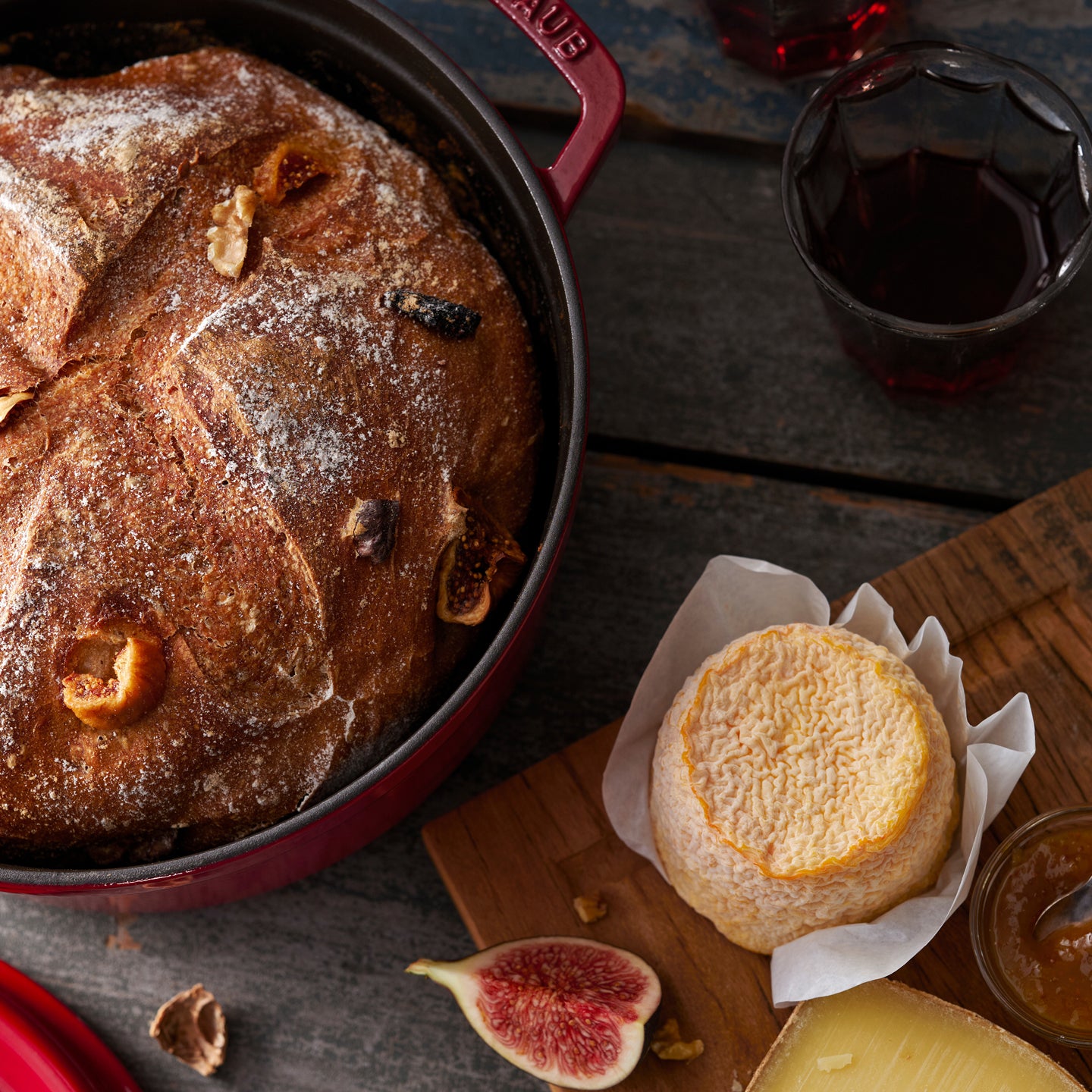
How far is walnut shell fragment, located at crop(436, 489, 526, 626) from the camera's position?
4.26 feet

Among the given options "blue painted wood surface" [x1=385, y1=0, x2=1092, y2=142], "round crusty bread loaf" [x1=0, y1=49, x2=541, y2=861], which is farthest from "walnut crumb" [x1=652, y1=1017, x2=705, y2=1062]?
"blue painted wood surface" [x1=385, y1=0, x2=1092, y2=142]

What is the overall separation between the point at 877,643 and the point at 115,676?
1.01 m

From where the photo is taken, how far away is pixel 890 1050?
4.71 ft

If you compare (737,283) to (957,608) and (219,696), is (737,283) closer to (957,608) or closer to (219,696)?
(957,608)

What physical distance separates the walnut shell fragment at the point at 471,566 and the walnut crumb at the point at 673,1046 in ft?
2.11

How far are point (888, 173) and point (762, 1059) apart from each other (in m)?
1.30

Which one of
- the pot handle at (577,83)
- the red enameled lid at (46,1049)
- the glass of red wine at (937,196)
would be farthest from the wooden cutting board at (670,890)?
the pot handle at (577,83)

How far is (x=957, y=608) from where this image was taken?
5.23ft

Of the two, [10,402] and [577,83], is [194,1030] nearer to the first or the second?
[10,402]

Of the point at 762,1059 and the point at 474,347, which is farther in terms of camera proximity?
the point at 762,1059

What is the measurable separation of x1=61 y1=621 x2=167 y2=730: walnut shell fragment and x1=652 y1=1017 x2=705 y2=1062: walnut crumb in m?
0.81

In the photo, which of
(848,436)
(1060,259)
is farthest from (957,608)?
(1060,259)

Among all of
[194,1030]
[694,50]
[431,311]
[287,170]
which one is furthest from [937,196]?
[194,1030]

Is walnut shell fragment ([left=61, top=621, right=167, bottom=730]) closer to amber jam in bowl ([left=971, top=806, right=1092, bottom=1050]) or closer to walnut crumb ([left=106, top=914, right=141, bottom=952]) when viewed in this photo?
walnut crumb ([left=106, top=914, right=141, bottom=952])
